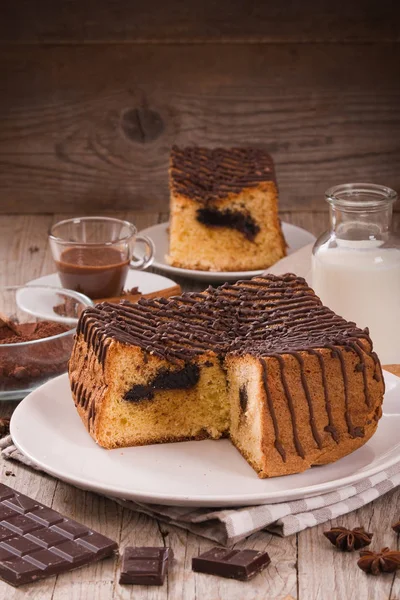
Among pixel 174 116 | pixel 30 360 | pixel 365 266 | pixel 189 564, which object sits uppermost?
pixel 174 116

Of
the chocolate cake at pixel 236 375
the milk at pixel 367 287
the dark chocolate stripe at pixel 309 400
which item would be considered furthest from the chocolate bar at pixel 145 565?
the milk at pixel 367 287

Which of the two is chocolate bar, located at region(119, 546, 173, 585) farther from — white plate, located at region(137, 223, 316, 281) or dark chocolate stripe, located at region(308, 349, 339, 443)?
white plate, located at region(137, 223, 316, 281)

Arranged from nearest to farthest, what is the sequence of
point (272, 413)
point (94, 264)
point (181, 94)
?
point (272, 413), point (94, 264), point (181, 94)

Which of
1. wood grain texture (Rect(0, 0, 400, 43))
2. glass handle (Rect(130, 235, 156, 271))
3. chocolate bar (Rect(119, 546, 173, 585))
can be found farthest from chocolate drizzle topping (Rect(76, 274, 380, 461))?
wood grain texture (Rect(0, 0, 400, 43))

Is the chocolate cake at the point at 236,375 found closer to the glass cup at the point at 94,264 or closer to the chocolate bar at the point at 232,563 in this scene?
the chocolate bar at the point at 232,563

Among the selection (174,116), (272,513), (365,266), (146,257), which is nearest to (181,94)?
(174,116)

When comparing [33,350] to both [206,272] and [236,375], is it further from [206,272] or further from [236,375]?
[206,272]
